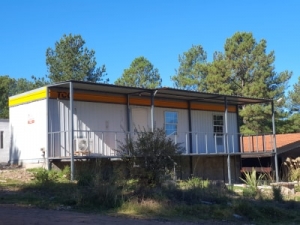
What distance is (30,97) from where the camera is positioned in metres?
23.9

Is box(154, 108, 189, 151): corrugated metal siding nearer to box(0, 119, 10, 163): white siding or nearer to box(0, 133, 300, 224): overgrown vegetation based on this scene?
box(0, 119, 10, 163): white siding

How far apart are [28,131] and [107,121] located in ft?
12.6

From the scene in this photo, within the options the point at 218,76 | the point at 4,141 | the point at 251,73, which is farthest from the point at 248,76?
the point at 4,141

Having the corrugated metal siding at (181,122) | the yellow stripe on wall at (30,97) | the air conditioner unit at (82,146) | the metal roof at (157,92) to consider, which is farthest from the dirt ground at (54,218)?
the corrugated metal siding at (181,122)

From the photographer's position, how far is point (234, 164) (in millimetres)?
31516

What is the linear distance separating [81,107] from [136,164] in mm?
9383

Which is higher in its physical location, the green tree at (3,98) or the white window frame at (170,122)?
the green tree at (3,98)

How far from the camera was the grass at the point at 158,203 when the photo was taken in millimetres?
13836

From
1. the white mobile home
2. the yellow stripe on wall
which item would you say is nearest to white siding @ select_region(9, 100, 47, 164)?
the white mobile home

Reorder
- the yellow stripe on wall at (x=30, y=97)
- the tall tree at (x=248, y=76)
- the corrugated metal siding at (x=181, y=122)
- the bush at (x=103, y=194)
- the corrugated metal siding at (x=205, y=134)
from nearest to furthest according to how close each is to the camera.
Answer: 1. the bush at (x=103, y=194)
2. the yellow stripe on wall at (x=30, y=97)
3. the corrugated metal siding at (x=181, y=122)
4. the corrugated metal siding at (x=205, y=134)
5. the tall tree at (x=248, y=76)

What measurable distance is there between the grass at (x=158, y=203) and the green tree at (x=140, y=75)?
33.9 m

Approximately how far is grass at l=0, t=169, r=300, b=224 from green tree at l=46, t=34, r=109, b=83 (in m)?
30.2

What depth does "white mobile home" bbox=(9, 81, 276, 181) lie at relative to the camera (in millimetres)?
22750

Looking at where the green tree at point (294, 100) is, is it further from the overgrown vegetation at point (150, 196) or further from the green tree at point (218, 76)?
the overgrown vegetation at point (150, 196)
